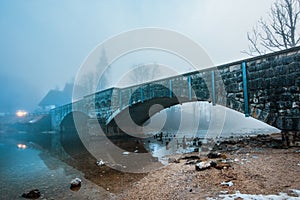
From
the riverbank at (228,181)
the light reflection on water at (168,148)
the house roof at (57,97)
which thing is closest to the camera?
the riverbank at (228,181)

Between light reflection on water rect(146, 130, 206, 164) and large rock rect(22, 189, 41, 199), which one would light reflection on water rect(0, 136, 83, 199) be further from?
light reflection on water rect(146, 130, 206, 164)

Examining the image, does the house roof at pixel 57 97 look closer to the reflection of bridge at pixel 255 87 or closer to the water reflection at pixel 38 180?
the reflection of bridge at pixel 255 87

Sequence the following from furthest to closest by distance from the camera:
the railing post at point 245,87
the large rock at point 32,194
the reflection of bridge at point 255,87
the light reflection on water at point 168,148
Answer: the light reflection on water at point 168,148, the railing post at point 245,87, the reflection of bridge at point 255,87, the large rock at point 32,194

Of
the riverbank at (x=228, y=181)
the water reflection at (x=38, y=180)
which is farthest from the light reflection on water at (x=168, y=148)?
the water reflection at (x=38, y=180)

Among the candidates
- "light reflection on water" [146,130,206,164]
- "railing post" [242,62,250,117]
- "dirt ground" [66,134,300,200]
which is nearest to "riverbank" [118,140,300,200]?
"dirt ground" [66,134,300,200]

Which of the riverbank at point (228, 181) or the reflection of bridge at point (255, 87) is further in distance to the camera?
the reflection of bridge at point (255, 87)

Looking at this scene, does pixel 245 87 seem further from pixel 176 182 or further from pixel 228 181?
pixel 176 182

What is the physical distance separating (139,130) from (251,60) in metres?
14.8

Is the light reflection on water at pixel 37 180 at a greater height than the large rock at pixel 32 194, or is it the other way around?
the large rock at pixel 32 194

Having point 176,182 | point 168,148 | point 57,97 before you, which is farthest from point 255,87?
point 57,97

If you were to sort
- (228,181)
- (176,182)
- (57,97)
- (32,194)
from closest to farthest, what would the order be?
(228,181) < (176,182) < (32,194) < (57,97)

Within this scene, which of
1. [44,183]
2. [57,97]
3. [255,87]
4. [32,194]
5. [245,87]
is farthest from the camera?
[57,97]

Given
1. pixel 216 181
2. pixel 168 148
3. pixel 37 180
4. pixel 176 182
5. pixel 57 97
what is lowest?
pixel 37 180

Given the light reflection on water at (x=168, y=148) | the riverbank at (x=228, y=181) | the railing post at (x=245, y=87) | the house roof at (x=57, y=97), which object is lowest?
the light reflection on water at (x=168, y=148)
